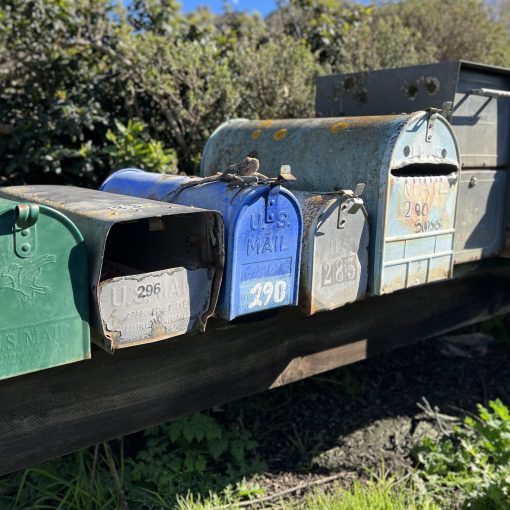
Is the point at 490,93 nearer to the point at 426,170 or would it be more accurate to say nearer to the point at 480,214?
the point at 426,170

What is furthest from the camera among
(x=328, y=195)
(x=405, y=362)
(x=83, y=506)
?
(x=405, y=362)

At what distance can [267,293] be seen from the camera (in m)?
1.52

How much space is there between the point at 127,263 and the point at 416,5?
567 centimetres

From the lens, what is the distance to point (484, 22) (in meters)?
6.11

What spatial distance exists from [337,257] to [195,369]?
54 centimetres

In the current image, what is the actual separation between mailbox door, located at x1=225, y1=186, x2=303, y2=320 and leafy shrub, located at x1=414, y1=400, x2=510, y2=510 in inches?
49.8

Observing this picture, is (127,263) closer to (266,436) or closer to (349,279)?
(349,279)

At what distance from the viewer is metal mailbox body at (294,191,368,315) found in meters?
1.63

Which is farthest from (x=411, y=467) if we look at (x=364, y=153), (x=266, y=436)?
(x=364, y=153)

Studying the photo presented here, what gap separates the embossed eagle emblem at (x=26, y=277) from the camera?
1.12 m

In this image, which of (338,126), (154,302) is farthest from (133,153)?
(154,302)

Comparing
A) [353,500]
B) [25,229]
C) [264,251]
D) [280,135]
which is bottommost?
[353,500]

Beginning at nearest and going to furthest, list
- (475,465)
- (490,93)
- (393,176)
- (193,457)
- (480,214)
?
(393,176) < (490,93) < (480,214) < (475,465) < (193,457)

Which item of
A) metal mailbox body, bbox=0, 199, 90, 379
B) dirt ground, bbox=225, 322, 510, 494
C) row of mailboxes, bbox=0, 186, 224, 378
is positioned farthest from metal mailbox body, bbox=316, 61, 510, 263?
metal mailbox body, bbox=0, 199, 90, 379
